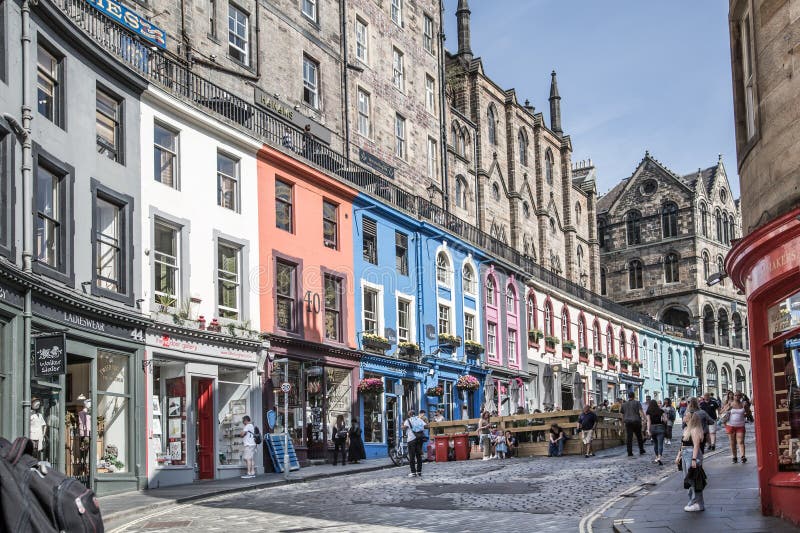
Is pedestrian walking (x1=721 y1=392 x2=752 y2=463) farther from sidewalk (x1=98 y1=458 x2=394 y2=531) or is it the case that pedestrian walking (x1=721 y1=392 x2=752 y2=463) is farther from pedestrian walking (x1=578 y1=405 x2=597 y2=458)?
sidewalk (x1=98 y1=458 x2=394 y2=531)

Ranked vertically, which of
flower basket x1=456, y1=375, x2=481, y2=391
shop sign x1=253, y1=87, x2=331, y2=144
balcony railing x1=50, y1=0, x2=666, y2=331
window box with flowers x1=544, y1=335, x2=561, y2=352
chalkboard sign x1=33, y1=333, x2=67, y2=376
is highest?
shop sign x1=253, y1=87, x2=331, y2=144

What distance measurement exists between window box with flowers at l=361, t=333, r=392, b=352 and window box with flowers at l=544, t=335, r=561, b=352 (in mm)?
17103

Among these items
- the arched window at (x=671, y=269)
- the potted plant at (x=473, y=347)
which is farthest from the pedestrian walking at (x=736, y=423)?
the arched window at (x=671, y=269)

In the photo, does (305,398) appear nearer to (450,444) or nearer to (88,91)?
(450,444)

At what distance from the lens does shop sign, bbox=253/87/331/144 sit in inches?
1241

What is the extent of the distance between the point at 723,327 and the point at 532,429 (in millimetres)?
50008

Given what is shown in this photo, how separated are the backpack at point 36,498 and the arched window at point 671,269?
7341cm

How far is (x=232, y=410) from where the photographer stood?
2653cm

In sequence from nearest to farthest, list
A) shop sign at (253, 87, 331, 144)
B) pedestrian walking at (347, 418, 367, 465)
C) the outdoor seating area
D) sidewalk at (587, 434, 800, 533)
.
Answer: sidewalk at (587, 434, 800, 533) < pedestrian walking at (347, 418, 367, 465) < the outdoor seating area < shop sign at (253, 87, 331, 144)

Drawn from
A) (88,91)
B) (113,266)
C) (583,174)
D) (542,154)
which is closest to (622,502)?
(113,266)

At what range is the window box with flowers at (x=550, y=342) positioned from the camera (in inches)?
1969

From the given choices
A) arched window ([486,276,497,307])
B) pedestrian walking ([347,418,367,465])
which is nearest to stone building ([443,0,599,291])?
arched window ([486,276,497,307])

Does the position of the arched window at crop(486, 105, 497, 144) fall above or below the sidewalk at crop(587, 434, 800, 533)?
above

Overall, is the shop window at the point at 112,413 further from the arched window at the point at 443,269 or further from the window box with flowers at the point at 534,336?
the window box with flowers at the point at 534,336
